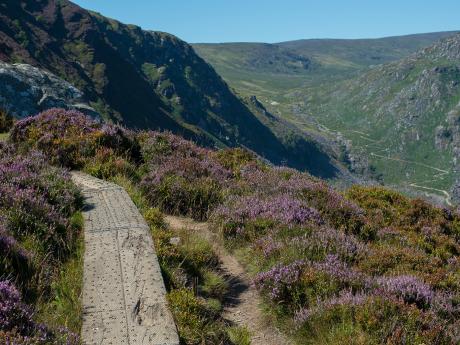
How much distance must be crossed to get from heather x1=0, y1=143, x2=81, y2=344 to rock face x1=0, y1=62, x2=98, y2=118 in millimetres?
25994

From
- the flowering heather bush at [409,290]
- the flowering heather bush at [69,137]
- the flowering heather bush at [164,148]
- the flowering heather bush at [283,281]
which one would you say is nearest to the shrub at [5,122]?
the flowering heather bush at [69,137]

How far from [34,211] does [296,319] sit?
5041 millimetres

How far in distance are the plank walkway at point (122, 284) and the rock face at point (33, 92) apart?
90.5 ft

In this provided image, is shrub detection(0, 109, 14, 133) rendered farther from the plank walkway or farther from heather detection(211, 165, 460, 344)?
the plank walkway

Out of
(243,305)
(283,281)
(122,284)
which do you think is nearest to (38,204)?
(122,284)

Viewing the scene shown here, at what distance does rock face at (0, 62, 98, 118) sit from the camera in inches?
1441

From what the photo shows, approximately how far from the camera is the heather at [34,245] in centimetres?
512

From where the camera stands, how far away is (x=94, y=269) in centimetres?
728

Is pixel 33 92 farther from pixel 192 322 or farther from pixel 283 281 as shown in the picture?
pixel 192 322

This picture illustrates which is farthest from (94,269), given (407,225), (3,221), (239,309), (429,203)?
(429,203)

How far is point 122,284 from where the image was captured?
6.86 m

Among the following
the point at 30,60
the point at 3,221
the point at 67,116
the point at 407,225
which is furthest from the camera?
the point at 30,60

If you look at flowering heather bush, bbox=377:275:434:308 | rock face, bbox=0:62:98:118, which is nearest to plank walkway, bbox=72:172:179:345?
flowering heather bush, bbox=377:275:434:308

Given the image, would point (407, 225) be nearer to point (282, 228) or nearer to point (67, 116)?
point (282, 228)
